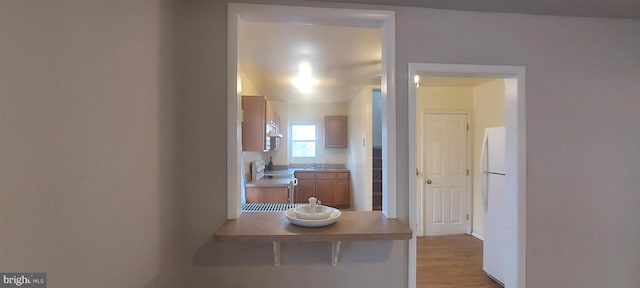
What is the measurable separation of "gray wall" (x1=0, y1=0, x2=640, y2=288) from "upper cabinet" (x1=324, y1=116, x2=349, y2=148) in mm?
4377

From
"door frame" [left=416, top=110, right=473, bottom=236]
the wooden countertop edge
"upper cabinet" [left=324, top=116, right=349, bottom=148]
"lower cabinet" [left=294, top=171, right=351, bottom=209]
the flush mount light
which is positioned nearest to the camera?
the wooden countertop edge

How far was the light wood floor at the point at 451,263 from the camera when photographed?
8.83 feet

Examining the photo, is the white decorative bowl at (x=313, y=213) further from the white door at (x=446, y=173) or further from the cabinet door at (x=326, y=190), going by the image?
the cabinet door at (x=326, y=190)

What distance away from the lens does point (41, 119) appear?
2.25 ft

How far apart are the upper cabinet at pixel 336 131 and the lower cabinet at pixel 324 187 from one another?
0.78 metres

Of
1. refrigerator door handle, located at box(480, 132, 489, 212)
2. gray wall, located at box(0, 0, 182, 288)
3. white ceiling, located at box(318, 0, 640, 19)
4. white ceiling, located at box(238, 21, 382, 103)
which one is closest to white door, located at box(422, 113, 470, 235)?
refrigerator door handle, located at box(480, 132, 489, 212)

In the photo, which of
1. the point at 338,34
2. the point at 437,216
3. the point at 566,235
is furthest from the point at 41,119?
the point at 437,216

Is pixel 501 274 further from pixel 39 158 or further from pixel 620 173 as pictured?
pixel 39 158

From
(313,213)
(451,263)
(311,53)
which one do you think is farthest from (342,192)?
(313,213)

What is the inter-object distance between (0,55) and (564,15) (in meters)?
2.82

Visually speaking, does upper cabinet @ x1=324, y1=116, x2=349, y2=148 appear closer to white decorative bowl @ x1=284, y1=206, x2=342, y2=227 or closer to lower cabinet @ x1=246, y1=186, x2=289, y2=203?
lower cabinet @ x1=246, y1=186, x2=289, y2=203

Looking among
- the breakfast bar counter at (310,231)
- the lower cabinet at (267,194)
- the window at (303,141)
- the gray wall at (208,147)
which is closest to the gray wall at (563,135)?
the gray wall at (208,147)

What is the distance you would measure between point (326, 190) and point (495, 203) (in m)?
3.45

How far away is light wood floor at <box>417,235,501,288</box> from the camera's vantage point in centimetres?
269
